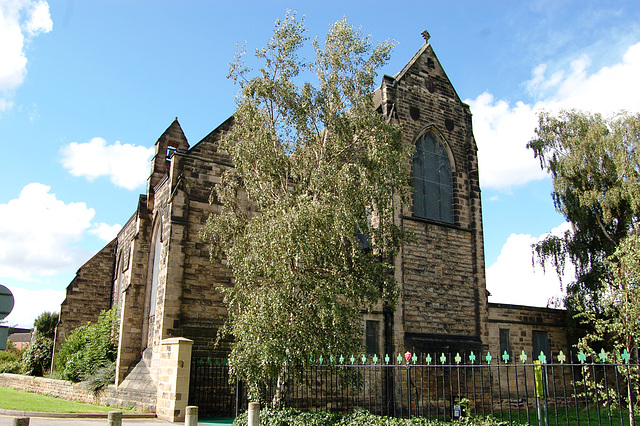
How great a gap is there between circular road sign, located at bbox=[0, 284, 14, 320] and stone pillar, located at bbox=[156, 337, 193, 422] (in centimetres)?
727

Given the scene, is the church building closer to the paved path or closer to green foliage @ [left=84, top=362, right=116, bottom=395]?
green foliage @ [left=84, top=362, right=116, bottom=395]

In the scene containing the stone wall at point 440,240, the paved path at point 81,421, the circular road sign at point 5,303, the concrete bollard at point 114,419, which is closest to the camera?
the circular road sign at point 5,303

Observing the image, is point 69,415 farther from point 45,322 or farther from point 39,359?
point 45,322

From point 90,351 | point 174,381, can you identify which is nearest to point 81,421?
point 174,381

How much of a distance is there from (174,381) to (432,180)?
11618mm

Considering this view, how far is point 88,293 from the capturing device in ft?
85.4

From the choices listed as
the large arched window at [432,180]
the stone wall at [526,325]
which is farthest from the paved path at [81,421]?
the stone wall at [526,325]

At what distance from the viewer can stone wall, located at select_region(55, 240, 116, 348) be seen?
24.8m

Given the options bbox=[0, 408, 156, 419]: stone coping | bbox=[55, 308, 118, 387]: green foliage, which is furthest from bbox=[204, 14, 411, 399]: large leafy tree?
bbox=[55, 308, 118, 387]: green foliage

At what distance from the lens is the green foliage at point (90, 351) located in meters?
18.4

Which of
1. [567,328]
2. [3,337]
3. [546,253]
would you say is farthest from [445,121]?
[3,337]

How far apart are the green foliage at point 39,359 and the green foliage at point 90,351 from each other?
4230 millimetres

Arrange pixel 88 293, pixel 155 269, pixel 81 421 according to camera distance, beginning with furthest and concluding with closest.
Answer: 1. pixel 88 293
2. pixel 155 269
3. pixel 81 421

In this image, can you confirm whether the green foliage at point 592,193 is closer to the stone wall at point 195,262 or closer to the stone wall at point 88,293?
the stone wall at point 195,262
